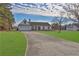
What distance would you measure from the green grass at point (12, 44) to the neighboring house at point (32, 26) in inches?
2.4

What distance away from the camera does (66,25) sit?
1.63 meters

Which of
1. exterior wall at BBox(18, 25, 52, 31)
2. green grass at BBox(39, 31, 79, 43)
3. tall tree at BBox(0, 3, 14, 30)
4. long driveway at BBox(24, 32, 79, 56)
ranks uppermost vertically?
tall tree at BBox(0, 3, 14, 30)

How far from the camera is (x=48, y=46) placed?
1625 millimetres

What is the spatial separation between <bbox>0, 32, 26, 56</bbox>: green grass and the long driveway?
0.05 metres

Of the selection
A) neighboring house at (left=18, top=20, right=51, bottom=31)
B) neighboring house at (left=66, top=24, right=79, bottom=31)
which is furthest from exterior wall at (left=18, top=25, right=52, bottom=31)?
neighboring house at (left=66, top=24, right=79, bottom=31)

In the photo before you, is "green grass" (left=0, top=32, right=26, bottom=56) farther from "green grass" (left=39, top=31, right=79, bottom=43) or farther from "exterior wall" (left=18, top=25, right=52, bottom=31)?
"green grass" (left=39, top=31, right=79, bottom=43)

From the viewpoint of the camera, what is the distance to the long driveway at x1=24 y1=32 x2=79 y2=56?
5.27ft

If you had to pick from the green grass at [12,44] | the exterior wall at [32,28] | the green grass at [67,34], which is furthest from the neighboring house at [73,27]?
the green grass at [12,44]

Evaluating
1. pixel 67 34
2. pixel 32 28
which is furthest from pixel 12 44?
pixel 67 34

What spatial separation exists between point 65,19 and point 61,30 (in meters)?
0.09

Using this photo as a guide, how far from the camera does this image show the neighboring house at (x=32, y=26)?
5.35 ft

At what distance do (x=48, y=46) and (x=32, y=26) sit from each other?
0.19 meters

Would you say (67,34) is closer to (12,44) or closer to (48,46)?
(48,46)

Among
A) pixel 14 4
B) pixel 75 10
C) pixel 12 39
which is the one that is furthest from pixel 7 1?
pixel 75 10
